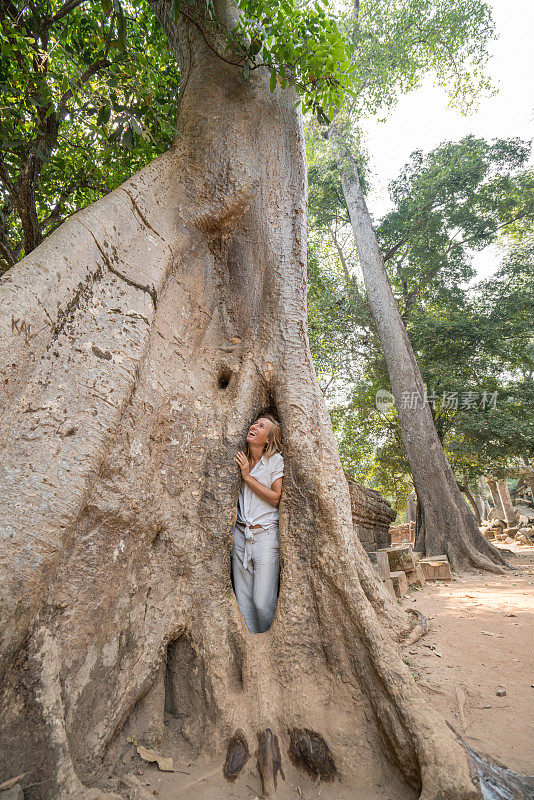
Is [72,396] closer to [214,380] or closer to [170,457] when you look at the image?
[170,457]

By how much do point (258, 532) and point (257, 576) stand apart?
25 cm

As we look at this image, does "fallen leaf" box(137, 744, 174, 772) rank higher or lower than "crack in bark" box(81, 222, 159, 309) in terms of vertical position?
lower

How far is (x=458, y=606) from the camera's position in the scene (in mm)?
4555

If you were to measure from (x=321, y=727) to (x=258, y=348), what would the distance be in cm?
219

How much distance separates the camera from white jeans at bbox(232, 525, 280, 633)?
244 centimetres

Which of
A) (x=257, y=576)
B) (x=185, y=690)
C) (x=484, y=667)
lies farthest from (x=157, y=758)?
(x=484, y=667)

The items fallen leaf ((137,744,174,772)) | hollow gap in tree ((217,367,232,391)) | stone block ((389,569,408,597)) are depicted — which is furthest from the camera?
stone block ((389,569,408,597))

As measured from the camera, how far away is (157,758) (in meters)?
1.83

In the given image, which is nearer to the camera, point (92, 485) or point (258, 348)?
point (92, 485)

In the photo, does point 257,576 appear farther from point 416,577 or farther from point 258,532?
point 416,577

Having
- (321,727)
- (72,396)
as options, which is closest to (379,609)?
(321,727)

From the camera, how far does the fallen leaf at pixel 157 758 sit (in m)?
1.79

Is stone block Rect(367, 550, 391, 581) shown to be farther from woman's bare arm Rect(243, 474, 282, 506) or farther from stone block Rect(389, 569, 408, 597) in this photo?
woman's bare arm Rect(243, 474, 282, 506)

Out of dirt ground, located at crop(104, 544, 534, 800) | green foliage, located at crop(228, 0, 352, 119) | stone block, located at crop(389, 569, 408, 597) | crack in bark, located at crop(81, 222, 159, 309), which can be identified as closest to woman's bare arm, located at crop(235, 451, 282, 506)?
crack in bark, located at crop(81, 222, 159, 309)
